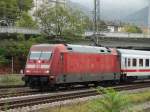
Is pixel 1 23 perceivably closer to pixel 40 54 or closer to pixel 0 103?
pixel 40 54

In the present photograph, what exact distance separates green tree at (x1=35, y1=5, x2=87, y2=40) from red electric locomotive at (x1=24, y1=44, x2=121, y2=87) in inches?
1455

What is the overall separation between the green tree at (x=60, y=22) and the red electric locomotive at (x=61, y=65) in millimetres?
36968

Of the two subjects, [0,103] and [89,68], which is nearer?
[0,103]

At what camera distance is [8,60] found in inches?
2704

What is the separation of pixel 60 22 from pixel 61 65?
4212 centimetres

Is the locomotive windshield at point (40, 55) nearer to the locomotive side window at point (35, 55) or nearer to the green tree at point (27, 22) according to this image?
the locomotive side window at point (35, 55)

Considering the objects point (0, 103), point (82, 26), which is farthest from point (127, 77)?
point (82, 26)

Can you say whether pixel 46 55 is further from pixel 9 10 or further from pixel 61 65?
pixel 9 10

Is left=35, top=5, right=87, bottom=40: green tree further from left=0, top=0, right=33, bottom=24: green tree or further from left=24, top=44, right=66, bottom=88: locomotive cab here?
left=24, top=44, right=66, bottom=88: locomotive cab

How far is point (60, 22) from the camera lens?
2822 inches

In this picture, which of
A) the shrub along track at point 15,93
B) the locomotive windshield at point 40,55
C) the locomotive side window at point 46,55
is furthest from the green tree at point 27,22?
the shrub along track at point 15,93

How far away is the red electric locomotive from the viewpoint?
96.5 feet

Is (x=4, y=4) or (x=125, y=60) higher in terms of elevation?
(x=4, y=4)

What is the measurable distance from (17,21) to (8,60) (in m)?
13.7
